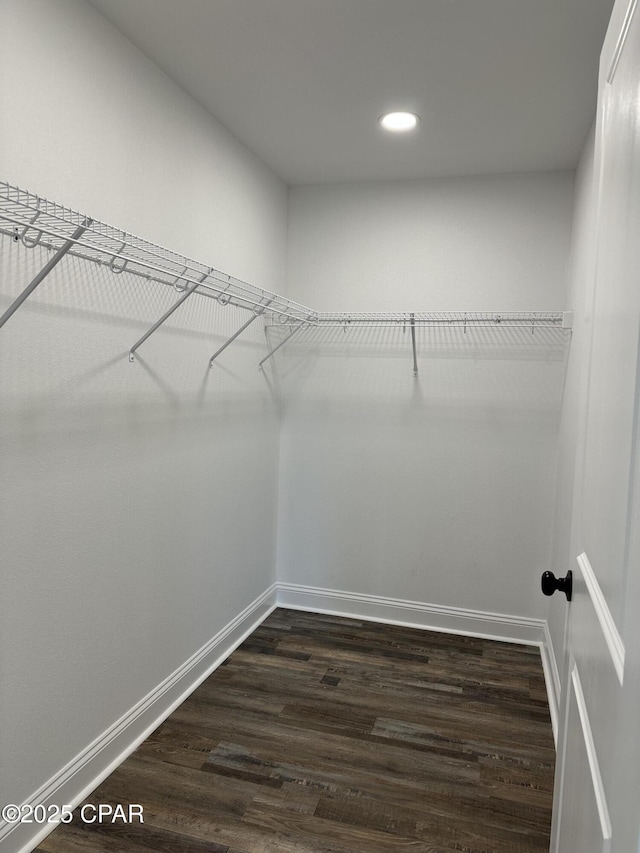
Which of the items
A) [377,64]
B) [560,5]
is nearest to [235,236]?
[377,64]

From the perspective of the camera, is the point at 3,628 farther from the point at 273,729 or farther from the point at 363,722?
the point at 363,722

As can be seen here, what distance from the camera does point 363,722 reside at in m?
2.41

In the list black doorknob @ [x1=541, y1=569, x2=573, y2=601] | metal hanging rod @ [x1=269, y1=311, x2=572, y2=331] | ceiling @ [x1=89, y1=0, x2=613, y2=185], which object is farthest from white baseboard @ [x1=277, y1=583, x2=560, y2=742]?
ceiling @ [x1=89, y1=0, x2=613, y2=185]

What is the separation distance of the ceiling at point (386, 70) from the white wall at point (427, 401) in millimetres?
363

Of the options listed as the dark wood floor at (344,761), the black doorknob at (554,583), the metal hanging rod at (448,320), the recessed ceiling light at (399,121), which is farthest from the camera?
the metal hanging rod at (448,320)

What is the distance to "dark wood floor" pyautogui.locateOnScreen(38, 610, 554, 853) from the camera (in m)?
1.81

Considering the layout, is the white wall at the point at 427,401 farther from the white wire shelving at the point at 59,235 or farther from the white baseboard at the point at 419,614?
the white wire shelving at the point at 59,235

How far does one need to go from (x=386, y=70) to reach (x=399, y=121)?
0.42 metres

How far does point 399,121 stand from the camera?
2586 millimetres

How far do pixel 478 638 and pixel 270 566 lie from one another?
1.16 m

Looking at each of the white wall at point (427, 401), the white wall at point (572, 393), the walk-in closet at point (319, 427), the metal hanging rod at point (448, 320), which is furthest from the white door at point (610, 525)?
the white wall at point (427, 401)

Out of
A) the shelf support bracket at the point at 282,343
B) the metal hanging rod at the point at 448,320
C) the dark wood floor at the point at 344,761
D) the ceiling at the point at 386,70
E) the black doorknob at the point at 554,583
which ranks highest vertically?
the ceiling at the point at 386,70

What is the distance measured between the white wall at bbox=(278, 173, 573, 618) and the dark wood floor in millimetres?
491

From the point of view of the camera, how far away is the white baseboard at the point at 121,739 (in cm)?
174
